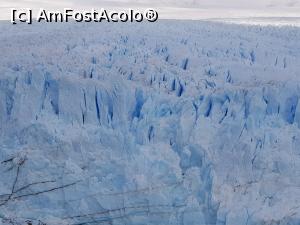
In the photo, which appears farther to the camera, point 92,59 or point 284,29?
point 284,29

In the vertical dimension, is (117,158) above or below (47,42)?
below

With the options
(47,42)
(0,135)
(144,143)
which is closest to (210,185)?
(144,143)

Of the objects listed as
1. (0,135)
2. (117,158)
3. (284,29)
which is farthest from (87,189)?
(284,29)

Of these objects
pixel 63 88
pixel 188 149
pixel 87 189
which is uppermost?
pixel 63 88

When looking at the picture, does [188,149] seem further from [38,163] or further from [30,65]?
[30,65]

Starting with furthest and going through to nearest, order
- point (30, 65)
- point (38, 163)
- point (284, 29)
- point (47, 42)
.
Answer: point (284, 29), point (47, 42), point (30, 65), point (38, 163)

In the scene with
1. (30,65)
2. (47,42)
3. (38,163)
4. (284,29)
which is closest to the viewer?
(38,163)
